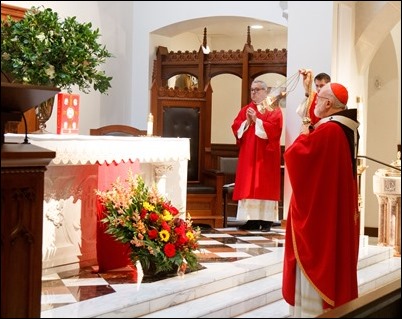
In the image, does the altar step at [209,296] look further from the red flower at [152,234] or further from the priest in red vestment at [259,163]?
the priest in red vestment at [259,163]

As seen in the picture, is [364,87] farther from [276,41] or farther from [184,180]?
[184,180]

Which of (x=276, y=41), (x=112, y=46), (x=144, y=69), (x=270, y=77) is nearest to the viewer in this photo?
(x=112, y=46)

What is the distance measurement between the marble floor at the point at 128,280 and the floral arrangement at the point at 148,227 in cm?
12

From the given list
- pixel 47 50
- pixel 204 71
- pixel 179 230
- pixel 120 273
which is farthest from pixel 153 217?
pixel 204 71

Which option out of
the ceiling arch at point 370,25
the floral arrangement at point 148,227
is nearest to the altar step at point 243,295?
the floral arrangement at point 148,227

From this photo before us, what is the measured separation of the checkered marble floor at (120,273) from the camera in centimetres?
400

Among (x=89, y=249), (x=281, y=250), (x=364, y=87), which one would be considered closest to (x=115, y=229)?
(x=89, y=249)

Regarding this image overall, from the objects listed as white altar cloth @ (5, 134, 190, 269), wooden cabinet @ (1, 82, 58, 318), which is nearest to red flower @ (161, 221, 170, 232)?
white altar cloth @ (5, 134, 190, 269)

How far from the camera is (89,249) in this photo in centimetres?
482

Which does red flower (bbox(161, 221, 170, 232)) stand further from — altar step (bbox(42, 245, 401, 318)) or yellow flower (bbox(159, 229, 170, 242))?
altar step (bbox(42, 245, 401, 318))

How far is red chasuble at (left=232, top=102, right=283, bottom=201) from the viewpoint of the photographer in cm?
697

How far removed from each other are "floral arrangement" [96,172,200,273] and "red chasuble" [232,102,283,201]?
7.82 ft

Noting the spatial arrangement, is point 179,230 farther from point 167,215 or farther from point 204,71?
point 204,71

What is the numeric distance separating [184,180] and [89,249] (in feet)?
3.76
